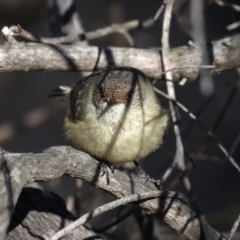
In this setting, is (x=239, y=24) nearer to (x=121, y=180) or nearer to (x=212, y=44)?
(x=212, y=44)

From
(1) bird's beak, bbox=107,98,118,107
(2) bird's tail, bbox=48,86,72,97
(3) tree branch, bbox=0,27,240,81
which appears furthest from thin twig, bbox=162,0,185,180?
(2) bird's tail, bbox=48,86,72,97

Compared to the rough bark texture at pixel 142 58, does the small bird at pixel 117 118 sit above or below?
below

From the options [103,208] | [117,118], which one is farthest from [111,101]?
[103,208]

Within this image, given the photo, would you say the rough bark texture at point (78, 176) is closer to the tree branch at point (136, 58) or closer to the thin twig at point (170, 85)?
the thin twig at point (170, 85)

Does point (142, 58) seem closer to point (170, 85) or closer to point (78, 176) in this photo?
point (170, 85)

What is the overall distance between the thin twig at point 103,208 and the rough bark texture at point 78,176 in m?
0.19

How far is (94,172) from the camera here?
3.59 meters

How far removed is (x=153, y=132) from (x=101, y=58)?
65 centimetres

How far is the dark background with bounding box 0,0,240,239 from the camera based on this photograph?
7.04 metres

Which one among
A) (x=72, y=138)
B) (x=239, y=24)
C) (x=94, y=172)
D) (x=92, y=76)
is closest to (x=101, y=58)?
(x=92, y=76)

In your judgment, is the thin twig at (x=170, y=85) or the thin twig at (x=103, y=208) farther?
the thin twig at (x=170, y=85)

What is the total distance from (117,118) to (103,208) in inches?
54.2

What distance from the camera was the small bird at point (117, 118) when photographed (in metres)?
4.39

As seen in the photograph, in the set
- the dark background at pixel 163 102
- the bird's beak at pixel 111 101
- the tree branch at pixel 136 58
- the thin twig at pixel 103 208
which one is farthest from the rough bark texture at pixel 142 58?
the dark background at pixel 163 102
